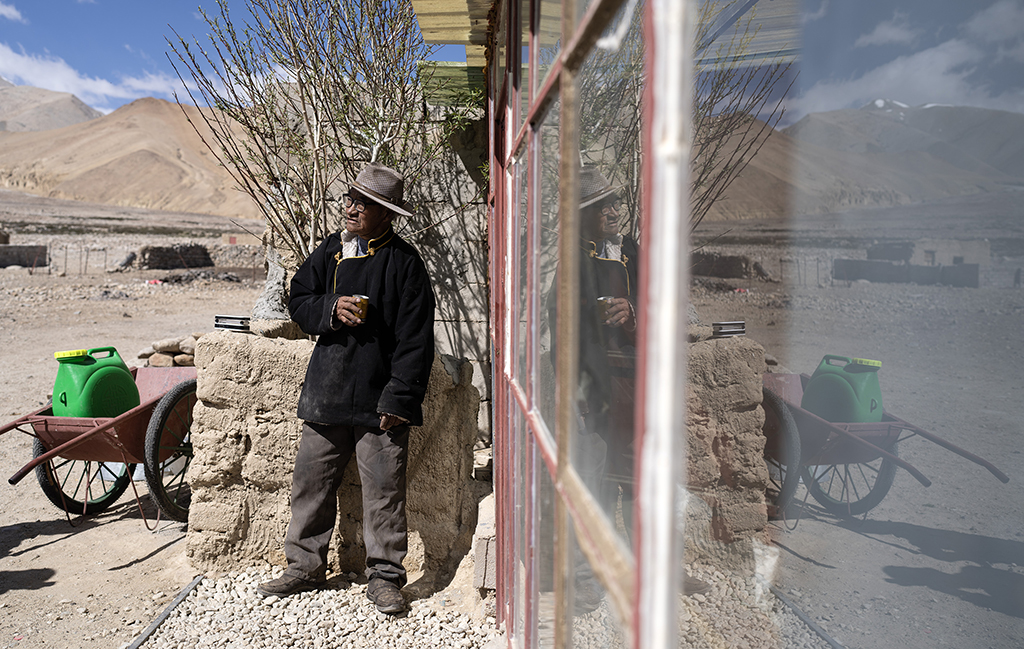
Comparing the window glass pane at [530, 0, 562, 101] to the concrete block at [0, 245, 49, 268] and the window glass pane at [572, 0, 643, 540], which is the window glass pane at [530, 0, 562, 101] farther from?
the concrete block at [0, 245, 49, 268]

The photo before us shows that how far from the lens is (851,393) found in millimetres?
2844

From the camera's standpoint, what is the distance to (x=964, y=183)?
79.0 inches

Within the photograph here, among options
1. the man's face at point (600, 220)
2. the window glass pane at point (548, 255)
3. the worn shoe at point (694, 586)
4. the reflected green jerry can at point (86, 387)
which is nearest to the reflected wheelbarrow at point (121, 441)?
the reflected green jerry can at point (86, 387)

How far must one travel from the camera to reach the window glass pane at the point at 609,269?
2.79ft

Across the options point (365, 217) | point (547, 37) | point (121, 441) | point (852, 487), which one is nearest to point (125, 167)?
point (121, 441)

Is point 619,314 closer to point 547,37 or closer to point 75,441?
point 547,37

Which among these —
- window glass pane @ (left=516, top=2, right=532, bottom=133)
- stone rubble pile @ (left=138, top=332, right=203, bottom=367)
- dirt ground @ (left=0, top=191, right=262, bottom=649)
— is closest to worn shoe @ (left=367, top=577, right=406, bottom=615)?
dirt ground @ (left=0, top=191, right=262, bottom=649)

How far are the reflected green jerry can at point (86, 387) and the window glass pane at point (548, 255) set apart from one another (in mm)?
3345

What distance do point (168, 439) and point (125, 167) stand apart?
3679 inches

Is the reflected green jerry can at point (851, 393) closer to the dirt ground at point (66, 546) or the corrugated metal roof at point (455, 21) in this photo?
the corrugated metal roof at point (455, 21)

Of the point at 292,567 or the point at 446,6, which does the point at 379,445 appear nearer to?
the point at 292,567

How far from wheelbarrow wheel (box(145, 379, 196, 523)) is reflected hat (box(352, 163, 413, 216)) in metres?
1.76

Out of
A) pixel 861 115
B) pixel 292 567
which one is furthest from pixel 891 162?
pixel 292 567

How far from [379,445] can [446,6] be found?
1.79m
